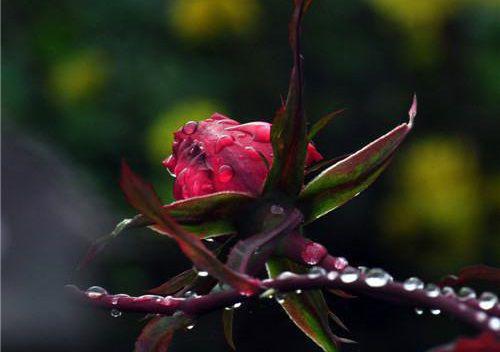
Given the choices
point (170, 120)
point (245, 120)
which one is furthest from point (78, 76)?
point (245, 120)

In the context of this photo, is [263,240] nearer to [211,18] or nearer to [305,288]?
[305,288]

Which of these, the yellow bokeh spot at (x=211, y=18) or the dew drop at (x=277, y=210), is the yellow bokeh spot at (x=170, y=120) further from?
the dew drop at (x=277, y=210)

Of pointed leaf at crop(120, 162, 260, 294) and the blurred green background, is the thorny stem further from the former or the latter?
the blurred green background

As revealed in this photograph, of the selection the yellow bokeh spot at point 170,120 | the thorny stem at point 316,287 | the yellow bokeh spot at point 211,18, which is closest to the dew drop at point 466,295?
the thorny stem at point 316,287

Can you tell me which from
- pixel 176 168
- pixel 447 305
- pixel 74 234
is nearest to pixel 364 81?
pixel 74 234

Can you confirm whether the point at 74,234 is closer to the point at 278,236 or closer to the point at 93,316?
the point at 93,316

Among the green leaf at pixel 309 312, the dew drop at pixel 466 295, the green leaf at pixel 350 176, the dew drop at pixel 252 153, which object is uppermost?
the dew drop at pixel 252 153
